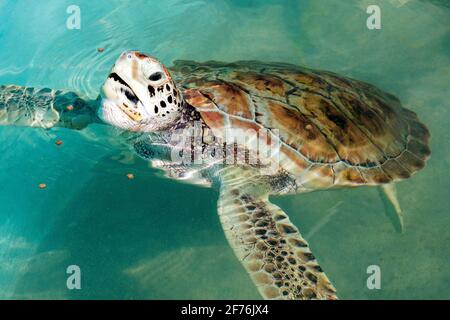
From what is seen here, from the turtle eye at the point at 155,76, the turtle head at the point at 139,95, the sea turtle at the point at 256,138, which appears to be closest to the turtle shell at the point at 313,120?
the sea turtle at the point at 256,138

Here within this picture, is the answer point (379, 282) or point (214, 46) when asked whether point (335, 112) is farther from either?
point (214, 46)

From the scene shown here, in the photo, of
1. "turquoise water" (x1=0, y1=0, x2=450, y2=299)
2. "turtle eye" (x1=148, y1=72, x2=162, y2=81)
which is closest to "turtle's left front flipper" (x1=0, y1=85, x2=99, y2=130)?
"turquoise water" (x1=0, y1=0, x2=450, y2=299)

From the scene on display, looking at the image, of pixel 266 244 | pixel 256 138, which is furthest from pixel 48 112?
pixel 266 244

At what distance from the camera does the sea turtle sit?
2.86 metres

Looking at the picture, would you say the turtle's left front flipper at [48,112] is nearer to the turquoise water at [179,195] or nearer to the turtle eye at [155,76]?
the turquoise water at [179,195]

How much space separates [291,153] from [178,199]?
1157 millimetres

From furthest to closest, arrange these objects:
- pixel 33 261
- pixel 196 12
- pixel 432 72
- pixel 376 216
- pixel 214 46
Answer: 1. pixel 196 12
2. pixel 214 46
3. pixel 432 72
4. pixel 376 216
5. pixel 33 261

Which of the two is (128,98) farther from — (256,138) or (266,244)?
(266,244)

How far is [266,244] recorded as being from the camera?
9.12 feet

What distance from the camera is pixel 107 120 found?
10.2 ft

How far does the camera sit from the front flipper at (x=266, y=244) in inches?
99.7

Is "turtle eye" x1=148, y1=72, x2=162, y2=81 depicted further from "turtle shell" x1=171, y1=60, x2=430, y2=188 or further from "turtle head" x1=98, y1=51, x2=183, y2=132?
"turtle shell" x1=171, y1=60, x2=430, y2=188

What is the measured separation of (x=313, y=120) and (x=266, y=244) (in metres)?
1.05

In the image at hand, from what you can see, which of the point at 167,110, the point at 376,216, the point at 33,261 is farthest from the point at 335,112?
the point at 33,261
